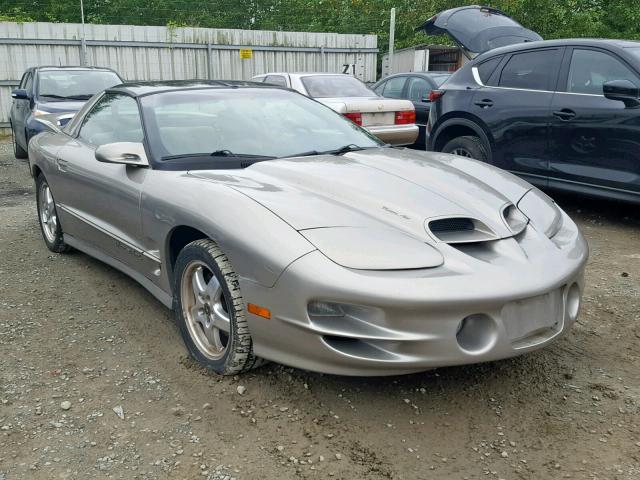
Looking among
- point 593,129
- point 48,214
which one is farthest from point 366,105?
point 48,214

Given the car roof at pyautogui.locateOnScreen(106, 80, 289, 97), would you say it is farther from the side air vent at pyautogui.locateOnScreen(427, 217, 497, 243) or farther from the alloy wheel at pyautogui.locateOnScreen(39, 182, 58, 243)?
the side air vent at pyautogui.locateOnScreen(427, 217, 497, 243)

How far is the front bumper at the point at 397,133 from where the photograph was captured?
9.04 m

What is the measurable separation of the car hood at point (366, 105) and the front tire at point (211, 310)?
6.04m

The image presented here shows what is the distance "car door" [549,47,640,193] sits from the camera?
5.54 metres

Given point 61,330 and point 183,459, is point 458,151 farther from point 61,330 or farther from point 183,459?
point 183,459

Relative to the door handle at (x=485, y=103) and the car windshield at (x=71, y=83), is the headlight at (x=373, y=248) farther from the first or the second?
the car windshield at (x=71, y=83)

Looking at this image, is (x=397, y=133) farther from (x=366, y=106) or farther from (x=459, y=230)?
(x=459, y=230)

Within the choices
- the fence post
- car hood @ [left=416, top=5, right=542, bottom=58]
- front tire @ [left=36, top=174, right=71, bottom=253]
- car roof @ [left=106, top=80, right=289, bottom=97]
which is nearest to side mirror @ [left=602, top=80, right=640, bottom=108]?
car hood @ [left=416, top=5, right=542, bottom=58]

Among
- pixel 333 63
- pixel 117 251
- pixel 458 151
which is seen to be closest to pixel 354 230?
pixel 117 251

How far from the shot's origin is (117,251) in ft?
13.1

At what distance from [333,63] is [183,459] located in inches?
653

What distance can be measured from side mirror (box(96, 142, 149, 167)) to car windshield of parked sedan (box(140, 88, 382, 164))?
0.07 metres

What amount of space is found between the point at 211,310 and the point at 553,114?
4226 mm

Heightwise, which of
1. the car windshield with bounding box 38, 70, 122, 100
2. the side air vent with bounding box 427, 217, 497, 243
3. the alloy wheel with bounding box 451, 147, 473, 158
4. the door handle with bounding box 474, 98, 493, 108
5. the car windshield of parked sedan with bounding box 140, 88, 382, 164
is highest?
the car windshield of parked sedan with bounding box 140, 88, 382, 164
